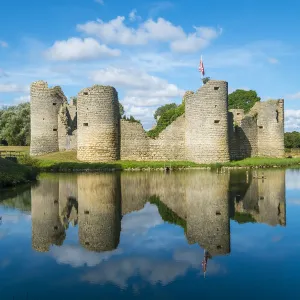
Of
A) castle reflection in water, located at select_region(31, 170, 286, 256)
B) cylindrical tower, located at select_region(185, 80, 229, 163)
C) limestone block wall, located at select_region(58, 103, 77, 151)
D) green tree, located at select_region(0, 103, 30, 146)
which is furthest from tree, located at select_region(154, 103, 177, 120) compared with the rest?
castle reflection in water, located at select_region(31, 170, 286, 256)

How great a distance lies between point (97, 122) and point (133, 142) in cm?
362

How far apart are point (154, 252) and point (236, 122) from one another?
1245 inches

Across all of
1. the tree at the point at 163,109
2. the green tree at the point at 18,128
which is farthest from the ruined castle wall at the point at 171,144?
the tree at the point at 163,109

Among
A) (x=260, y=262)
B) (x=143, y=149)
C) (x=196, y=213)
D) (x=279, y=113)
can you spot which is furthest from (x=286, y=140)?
(x=260, y=262)

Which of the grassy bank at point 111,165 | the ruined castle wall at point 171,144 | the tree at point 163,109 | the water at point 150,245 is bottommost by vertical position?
the water at point 150,245

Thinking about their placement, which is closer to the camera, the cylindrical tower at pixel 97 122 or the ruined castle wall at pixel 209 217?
the ruined castle wall at pixel 209 217

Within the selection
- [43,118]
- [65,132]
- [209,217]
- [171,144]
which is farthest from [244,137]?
[209,217]

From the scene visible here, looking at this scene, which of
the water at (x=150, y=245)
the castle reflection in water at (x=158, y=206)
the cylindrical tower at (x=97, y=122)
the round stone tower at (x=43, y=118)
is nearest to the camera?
the water at (x=150, y=245)

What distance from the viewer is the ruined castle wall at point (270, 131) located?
3866 centimetres

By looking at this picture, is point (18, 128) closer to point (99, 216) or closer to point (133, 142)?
point (133, 142)

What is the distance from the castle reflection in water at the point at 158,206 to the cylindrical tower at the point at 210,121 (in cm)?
1105

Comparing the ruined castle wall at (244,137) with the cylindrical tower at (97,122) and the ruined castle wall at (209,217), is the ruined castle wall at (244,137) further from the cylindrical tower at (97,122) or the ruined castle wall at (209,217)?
the ruined castle wall at (209,217)

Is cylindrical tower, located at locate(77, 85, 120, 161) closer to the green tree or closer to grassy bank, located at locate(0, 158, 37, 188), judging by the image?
→ grassy bank, located at locate(0, 158, 37, 188)

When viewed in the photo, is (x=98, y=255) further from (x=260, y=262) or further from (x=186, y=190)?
(x=186, y=190)
